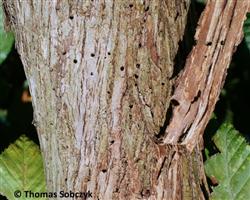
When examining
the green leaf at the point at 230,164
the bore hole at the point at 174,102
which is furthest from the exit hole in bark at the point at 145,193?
the green leaf at the point at 230,164

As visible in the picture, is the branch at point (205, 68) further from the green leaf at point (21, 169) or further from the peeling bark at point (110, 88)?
the green leaf at point (21, 169)

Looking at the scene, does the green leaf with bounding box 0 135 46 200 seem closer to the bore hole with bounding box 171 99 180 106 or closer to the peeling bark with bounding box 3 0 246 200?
the peeling bark with bounding box 3 0 246 200

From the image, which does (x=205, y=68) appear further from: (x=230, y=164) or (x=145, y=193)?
(x=230, y=164)

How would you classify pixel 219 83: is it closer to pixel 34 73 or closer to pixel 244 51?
pixel 34 73

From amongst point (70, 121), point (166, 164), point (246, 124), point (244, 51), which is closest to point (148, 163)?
point (166, 164)

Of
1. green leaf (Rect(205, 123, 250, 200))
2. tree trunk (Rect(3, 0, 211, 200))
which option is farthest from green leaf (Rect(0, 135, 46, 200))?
green leaf (Rect(205, 123, 250, 200))

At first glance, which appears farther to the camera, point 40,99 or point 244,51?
point 244,51
